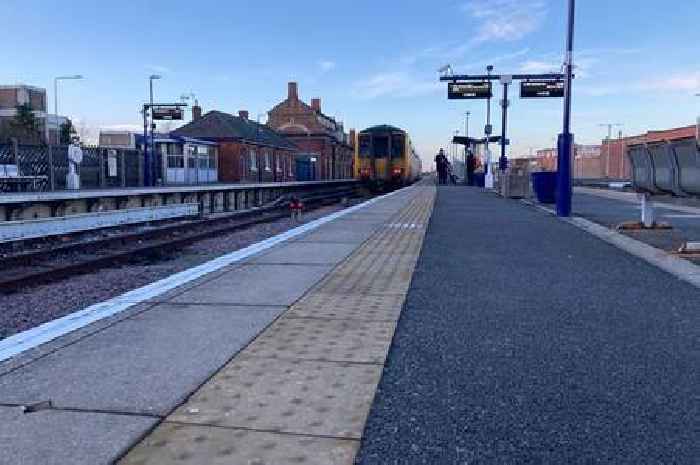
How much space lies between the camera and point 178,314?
17.9ft

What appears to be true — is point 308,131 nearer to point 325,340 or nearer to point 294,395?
point 325,340

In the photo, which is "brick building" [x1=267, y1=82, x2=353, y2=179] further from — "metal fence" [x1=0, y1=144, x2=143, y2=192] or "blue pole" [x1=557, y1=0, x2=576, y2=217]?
"blue pole" [x1=557, y1=0, x2=576, y2=217]

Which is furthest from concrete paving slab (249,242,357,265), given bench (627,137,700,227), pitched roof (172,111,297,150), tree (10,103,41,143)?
tree (10,103,41,143)

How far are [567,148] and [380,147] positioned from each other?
71.3ft

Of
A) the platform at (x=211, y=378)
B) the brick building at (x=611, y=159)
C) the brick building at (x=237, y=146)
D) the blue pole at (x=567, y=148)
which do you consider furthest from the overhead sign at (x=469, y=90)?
the platform at (x=211, y=378)

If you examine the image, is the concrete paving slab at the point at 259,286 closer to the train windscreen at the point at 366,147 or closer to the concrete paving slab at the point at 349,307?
the concrete paving slab at the point at 349,307

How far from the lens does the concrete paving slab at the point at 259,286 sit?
6.09 meters

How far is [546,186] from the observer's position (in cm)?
2180

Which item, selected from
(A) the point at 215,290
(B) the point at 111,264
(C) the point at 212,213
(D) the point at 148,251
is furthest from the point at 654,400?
(C) the point at 212,213

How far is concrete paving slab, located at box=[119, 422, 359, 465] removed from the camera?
2758mm

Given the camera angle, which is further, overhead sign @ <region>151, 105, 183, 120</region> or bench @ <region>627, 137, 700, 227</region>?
overhead sign @ <region>151, 105, 183, 120</region>

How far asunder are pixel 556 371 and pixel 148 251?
31.4 feet

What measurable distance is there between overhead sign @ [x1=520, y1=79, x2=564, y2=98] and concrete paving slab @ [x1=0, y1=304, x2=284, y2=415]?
31725mm

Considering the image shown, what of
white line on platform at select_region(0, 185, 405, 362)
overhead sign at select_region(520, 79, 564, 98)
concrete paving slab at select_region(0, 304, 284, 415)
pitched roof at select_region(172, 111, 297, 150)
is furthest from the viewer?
pitched roof at select_region(172, 111, 297, 150)
